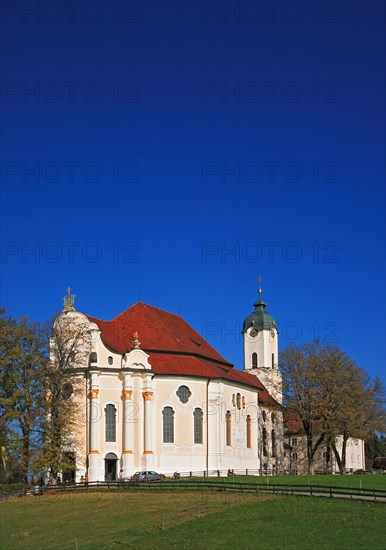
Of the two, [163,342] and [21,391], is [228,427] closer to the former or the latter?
[163,342]

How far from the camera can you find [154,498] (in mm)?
45031

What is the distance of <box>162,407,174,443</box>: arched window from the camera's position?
64.4 meters

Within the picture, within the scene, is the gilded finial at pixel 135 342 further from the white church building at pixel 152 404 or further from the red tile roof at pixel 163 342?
the red tile roof at pixel 163 342

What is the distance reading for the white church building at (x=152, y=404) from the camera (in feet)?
203

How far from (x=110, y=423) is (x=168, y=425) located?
5.10 m

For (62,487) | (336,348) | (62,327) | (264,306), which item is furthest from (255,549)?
(264,306)

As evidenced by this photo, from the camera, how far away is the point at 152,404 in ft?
210

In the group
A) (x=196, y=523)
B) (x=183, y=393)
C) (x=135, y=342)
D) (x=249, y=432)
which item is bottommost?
(x=196, y=523)

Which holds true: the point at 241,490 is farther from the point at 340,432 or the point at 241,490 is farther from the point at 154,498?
the point at 340,432

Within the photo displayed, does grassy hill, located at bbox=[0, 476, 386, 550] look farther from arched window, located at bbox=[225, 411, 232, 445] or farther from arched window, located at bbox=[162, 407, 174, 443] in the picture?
arched window, located at bbox=[225, 411, 232, 445]

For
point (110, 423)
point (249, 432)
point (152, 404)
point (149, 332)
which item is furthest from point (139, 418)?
point (249, 432)

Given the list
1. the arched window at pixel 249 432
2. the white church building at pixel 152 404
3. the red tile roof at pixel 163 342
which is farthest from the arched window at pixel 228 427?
the arched window at pixel 249 432

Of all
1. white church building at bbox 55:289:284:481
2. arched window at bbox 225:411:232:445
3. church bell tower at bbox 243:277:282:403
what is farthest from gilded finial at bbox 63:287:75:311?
church bell tower at bbox 243:277:282:403

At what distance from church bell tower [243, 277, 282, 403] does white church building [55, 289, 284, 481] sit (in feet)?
57.5
